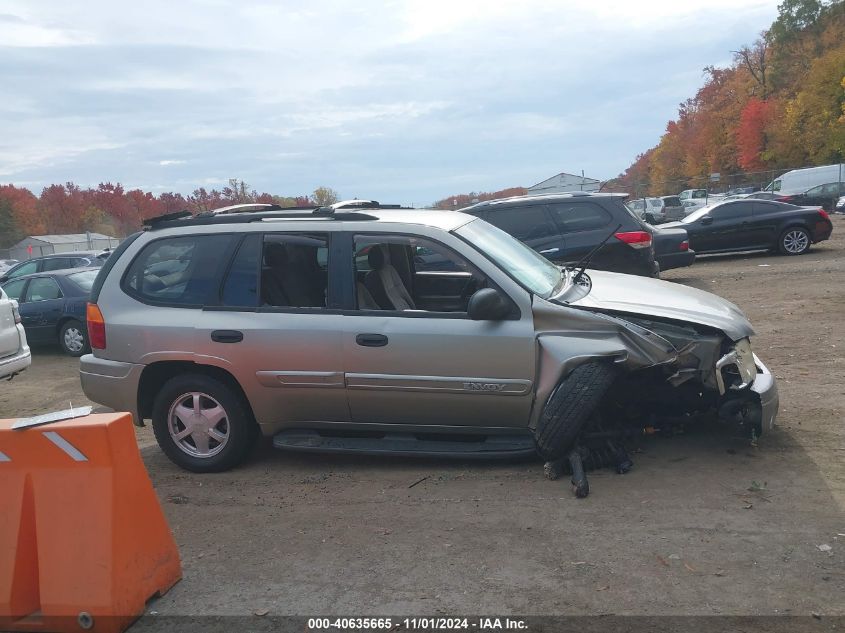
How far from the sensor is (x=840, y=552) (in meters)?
3.82

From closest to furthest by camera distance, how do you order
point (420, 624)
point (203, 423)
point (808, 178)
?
point (420, 624)
point (203, 423)
point (808, 178)

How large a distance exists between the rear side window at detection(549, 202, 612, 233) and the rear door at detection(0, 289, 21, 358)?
734 cm

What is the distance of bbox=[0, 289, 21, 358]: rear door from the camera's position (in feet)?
27.5

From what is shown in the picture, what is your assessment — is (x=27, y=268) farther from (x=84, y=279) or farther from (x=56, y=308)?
(x=56, y=308)

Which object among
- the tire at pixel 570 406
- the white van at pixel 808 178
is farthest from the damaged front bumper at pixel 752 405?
the white van at pixel 808 178

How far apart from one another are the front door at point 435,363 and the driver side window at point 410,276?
0.07 ft

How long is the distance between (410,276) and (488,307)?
1545 mm

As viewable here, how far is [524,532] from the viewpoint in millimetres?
4273

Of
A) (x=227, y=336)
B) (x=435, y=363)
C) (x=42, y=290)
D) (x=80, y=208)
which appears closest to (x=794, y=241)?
(x=435, y=363)

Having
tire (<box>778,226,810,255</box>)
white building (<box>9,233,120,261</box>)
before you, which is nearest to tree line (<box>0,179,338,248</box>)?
white building (<box>9,233,120,261</box>)

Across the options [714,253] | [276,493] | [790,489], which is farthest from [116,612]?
[714,253]

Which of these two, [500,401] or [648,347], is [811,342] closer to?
[648,347]

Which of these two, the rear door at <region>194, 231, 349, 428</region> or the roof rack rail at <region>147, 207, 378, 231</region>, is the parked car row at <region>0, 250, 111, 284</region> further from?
the rear door at <region>194, 231, 349, 428</region>

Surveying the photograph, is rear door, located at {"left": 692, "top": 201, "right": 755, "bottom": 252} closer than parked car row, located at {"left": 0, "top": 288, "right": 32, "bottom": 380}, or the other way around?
parked car row, located at {"left": 0, "top": 288, "right": 32, "bottom": 380}
